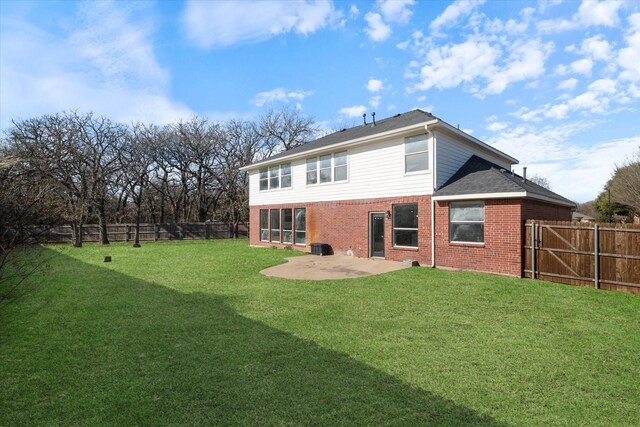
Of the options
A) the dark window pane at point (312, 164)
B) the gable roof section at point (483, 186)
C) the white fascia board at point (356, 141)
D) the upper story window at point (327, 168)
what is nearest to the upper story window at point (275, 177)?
the white fascia board at point (356, 141)

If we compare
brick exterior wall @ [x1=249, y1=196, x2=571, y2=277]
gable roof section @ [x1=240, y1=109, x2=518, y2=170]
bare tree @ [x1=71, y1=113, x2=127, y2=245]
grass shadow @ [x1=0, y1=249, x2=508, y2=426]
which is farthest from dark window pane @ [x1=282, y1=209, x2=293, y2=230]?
bare tree @ [x1=71, y1=113, x2=127, y2=245]

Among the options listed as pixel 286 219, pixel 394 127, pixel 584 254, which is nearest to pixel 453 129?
pixel 394 127

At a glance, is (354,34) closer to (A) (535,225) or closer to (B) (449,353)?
(A) (535,225)

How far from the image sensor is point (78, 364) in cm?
429

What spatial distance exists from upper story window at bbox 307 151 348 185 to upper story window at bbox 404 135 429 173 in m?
3.23

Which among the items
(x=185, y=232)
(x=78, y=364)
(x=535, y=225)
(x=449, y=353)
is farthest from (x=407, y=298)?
(x=185, y=232)

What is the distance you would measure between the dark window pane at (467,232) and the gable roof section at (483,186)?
1051mm

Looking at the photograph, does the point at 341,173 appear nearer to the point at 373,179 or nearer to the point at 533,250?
the point at 373,179

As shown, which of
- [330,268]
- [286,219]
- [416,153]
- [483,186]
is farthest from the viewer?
[286,219]

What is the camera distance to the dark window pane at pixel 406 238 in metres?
12.9

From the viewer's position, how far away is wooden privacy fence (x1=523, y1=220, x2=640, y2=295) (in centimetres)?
867

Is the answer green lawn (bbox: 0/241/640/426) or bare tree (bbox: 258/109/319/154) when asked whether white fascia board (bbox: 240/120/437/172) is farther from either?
bare tree (bbox: 258/109/319/154)

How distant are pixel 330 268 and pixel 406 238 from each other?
336 cm

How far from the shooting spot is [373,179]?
1421cm
